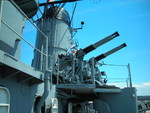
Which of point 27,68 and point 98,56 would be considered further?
point 98,56

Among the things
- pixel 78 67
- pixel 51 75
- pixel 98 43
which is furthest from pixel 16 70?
pixel 98 43

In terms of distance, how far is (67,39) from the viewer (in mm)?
9820

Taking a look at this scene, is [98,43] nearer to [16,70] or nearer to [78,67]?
[78,67]

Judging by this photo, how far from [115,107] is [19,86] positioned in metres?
3.95

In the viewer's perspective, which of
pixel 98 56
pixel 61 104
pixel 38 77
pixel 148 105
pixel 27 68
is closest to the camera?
pixel 27 68

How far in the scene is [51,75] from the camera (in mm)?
4883

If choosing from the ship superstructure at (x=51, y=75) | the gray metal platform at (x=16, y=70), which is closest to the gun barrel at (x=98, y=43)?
the ship superstructure at (x=51, y=75)

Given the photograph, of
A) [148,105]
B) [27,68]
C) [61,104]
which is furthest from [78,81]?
[148,105]

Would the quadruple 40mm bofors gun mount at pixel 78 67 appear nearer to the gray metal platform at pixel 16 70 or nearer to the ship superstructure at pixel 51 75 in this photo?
the ship superstructure at pixel 51 75

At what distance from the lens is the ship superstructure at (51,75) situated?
11.2ft

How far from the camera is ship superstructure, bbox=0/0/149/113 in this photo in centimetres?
341

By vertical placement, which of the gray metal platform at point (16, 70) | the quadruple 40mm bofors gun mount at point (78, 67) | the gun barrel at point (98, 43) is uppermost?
the gun barrel at point (98, 43)

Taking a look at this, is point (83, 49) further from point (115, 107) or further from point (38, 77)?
point (38, 77)

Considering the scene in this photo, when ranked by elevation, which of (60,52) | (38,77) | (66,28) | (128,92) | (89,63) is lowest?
(128,92)
